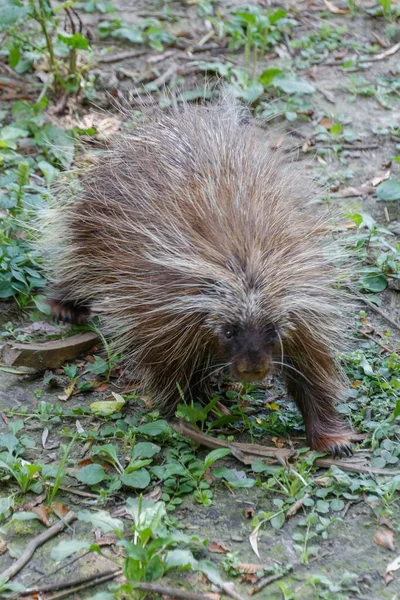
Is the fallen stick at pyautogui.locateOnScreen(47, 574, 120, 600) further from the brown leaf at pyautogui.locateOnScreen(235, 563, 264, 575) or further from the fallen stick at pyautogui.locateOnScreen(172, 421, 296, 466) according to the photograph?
the fallen stick at pyautogui.locateOnScreen(172, 421, 296, 466)

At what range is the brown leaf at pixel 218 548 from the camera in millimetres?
2921

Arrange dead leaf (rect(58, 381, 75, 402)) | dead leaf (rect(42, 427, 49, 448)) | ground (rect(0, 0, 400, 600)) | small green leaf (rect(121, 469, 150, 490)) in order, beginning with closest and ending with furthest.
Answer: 1. ground (rect(0, 0, 400, 600))
2. small green leaf (rect(121, 469, 150, 490))
3. dead leaf (rect(42, 427, 49, 448))
4. dead leaf (rect(58, 381, 75, 402))

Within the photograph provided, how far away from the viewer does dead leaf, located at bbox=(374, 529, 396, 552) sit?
9.66 ft

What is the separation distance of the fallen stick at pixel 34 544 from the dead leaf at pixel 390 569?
3.49 ft

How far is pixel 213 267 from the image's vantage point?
3291 mm

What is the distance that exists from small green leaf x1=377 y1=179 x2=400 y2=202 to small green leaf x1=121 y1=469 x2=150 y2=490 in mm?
2348

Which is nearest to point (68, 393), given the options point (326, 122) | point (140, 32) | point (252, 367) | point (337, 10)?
point (252, 367)

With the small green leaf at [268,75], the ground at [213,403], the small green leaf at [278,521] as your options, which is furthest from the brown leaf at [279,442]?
the small green leaf at [268,75]

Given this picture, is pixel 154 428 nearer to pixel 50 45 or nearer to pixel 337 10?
pixel 50 45

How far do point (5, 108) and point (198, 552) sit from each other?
12.3 ft

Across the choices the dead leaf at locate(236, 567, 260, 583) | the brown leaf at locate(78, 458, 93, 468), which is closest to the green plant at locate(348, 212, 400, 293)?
the brown leaf at locate(78, 458, 93, 468)

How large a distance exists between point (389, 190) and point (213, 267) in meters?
1.90

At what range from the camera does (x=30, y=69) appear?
608 cm

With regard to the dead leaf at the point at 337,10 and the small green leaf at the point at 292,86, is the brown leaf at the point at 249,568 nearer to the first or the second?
the small green leaf at the point at 292,86
